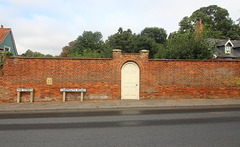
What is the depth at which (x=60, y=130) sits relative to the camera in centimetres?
485

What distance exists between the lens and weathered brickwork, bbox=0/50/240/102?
9547 mm

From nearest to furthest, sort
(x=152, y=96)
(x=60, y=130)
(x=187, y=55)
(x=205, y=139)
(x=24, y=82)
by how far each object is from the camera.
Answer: (x=205, y=139)
(x=60, y=130)
(x=24, y=82)
(x=152, y=96)
(x=187, y=55)

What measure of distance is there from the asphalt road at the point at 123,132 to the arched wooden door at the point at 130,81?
4087 millimetres

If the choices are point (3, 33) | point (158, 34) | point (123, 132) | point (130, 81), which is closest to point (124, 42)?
point (158, 34)

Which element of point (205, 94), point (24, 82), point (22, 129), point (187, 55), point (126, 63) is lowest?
point (22, 129)

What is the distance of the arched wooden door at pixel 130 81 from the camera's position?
1016 centimetres

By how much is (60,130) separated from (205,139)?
4374mm

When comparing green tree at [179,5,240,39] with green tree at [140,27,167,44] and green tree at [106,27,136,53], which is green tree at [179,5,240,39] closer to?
green tree at [140,27,167,44]

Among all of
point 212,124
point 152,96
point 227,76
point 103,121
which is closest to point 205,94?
point 227,76

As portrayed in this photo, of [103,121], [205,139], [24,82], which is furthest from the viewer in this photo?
[24,82]

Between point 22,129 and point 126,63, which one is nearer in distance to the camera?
point 22,129

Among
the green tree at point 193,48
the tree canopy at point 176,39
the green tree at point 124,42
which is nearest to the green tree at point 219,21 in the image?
the tree canopy at point 176,39

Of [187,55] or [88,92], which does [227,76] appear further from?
[88,92]

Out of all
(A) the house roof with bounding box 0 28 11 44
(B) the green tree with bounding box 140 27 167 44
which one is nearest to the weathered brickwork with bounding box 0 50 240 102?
(A) the house roof with bounding box 0 28 11 44
